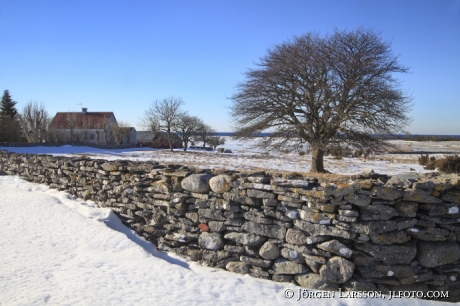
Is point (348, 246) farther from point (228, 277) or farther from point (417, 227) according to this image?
point (228, 277)

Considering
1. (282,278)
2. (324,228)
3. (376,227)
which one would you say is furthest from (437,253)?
(282,278)

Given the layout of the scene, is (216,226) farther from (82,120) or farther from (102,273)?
(82,120)

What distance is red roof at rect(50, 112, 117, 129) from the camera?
45312 millimetres

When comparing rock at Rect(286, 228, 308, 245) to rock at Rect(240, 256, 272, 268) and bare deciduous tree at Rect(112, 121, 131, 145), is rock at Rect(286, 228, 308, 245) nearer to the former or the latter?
rock at Rect(240, 256, 272, 268)

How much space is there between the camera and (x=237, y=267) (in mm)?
4617

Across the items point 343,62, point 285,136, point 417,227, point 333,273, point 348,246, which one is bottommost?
point 333,273

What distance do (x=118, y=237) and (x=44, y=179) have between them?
16.8 ft

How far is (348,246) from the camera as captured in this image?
405 centimetres

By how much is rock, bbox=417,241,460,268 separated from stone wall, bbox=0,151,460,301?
1 cm

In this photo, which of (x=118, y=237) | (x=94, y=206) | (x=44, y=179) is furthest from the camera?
(x=44, y=179)

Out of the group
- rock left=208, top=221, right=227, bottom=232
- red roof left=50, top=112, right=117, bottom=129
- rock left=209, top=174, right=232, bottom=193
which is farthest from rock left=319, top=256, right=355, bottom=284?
red roof left=50, top=112, right=117, bottom=129

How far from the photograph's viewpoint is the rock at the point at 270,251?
4395mm

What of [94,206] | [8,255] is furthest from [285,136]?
[8,255]

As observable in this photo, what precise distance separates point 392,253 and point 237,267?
2.18 m
